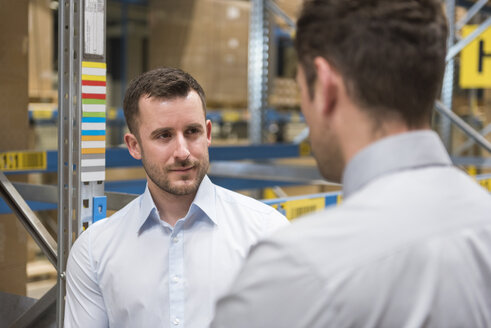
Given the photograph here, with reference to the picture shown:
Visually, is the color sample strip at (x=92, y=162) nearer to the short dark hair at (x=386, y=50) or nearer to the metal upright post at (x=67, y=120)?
the metal upright post at (x=67, y=120)

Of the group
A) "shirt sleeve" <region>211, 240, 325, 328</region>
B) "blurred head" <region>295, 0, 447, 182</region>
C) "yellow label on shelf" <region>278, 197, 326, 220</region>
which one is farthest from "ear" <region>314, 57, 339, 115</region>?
"yellow label on shelf" <region>278, 197, 326, 220</region>

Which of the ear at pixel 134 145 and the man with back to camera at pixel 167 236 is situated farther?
the ear at pixel 134 145

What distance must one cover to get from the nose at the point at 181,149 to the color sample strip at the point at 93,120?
16.6 inches

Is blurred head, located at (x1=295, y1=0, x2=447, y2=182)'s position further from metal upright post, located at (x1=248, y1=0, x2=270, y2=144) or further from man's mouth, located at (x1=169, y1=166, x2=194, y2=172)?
metal upright post, located at (x1=248, y1=0, x2=270, y2=144)

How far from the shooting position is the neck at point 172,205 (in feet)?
6.13

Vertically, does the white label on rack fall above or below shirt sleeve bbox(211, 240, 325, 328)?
above

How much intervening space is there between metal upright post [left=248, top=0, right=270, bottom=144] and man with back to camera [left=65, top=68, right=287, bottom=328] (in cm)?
347

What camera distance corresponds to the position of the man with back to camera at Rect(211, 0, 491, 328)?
0.86 meters

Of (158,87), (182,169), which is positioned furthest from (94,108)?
(182,169)

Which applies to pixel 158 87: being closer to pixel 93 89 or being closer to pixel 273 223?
pixel 93 89

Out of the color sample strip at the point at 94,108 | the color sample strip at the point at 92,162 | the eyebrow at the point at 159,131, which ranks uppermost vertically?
the color sample strip at the point at 94,108

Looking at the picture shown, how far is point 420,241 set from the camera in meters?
0.88

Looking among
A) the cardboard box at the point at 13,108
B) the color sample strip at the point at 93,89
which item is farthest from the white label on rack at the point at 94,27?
the cardboard box at the point at 13,108

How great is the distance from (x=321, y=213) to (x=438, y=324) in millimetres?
233
